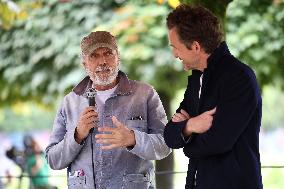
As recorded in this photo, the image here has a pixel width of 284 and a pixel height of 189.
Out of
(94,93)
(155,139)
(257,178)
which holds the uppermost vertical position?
(94,93)

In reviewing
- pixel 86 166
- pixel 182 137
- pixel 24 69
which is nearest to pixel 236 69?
pixel 182 137

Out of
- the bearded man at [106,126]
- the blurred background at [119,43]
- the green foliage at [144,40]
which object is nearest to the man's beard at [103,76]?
the bearded man at [106,126]

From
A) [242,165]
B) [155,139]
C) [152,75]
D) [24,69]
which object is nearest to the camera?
[242,165]

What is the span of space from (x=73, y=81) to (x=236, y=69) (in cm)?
601

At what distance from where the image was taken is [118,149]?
3.88 metres

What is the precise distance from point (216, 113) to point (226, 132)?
0.30 feet

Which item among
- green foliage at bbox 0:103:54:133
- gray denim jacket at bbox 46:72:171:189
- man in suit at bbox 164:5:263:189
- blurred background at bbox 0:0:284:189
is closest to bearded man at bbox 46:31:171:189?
gray denim jacket at bbox 46:72:171:189

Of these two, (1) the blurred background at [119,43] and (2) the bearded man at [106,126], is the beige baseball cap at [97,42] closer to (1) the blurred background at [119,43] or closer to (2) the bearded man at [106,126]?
(2) the bearded man at [106,126]

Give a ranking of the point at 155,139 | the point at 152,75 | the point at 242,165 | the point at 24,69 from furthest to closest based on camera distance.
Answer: the point at 24,69 < the point at 152,75 < the point at 155,139 < the point at 242,165

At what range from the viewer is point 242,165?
10.9ft

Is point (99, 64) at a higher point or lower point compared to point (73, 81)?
lower

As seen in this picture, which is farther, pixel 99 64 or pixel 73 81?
pixel 73 81

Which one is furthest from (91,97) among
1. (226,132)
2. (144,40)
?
(144,40)

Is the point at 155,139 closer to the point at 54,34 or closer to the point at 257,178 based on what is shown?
the point at 257,178
